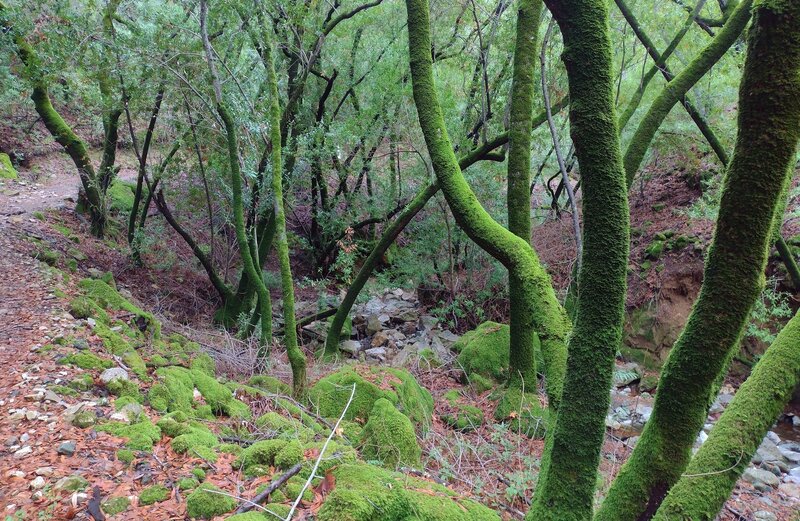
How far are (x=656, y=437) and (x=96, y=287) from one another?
697cm

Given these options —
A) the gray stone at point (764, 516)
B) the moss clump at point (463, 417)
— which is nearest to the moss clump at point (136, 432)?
the moss clump at point (463, 417)

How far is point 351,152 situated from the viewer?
9.91 meters

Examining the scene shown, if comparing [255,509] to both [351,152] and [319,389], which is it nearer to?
[319,389]

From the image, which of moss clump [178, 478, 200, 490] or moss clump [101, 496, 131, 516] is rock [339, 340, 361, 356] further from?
moss clump [101, 496, 131, 516]

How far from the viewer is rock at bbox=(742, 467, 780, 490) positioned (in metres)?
5.47

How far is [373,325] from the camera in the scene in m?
10.2

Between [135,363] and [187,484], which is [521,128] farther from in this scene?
[135,363]

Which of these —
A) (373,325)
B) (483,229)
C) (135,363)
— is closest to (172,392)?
(135,363)

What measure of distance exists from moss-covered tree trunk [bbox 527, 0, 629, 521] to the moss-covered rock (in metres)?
0.83

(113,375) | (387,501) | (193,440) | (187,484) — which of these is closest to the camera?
(387,501)

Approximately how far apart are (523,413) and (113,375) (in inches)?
171

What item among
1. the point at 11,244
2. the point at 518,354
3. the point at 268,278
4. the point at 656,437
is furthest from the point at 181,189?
the point at 656,437

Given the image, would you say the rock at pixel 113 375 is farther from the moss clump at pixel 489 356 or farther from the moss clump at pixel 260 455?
the moss clump at pixel 489 356

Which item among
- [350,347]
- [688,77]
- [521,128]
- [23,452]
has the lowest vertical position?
[350,347]
